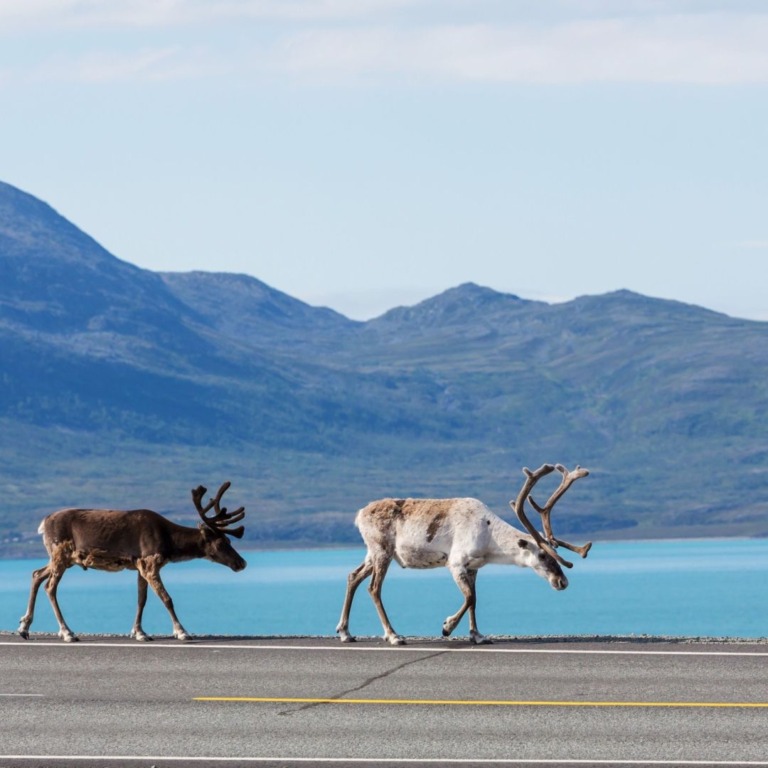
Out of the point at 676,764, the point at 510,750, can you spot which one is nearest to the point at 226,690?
the point at 510,750

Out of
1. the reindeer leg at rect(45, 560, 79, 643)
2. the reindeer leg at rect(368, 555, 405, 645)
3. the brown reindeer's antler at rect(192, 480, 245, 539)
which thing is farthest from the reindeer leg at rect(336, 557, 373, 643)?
the reindeer leg at rect(45, 560, 79, 643)

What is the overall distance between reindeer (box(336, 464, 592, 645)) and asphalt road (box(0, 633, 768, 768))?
69 cm

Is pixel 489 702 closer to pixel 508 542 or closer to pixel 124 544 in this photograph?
pixel 508 542

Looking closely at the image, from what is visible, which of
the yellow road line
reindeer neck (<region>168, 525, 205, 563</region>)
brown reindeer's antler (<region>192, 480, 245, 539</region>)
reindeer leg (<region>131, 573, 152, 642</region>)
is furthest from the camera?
brown reindeer's antler (<region>192, 480, 245, 539</region>)

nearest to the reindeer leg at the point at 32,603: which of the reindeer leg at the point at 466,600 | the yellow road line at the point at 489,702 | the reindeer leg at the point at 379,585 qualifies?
the reindeer leg at the point at 379,585

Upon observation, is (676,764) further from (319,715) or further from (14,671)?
(14,671)

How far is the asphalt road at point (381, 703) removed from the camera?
46.5 ft

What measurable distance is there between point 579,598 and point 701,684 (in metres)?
177

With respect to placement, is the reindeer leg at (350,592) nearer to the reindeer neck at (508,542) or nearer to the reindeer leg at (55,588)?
the reindeer neck at (508,542)

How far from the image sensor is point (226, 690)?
17.2 metres

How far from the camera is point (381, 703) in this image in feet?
53.8

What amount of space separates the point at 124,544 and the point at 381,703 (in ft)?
21.0

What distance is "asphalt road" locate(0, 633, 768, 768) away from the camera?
14.2m

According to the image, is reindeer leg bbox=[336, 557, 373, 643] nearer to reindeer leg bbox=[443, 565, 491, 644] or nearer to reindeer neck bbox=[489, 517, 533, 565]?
reindeer leg bbox=[443, 565, 491, 644]
